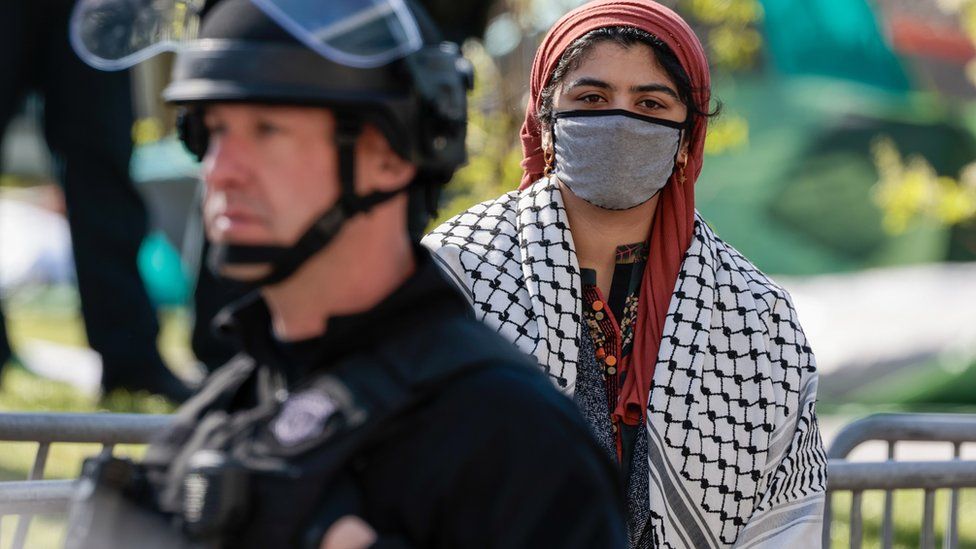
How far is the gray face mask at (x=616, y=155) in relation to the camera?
11.4 ft

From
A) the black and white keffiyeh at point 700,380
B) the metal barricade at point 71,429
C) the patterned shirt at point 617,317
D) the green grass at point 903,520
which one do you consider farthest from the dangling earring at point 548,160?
the green grass at point 903,520

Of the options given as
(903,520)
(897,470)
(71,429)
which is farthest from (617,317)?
(903,520)

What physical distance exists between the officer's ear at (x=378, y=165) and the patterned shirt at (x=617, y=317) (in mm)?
1628

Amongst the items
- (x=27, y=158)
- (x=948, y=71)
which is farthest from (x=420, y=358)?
(x=27, y=158)

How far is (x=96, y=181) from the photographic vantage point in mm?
6820

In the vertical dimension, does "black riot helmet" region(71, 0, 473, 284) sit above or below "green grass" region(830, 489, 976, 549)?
above

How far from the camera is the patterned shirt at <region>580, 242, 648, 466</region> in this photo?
3402 mm

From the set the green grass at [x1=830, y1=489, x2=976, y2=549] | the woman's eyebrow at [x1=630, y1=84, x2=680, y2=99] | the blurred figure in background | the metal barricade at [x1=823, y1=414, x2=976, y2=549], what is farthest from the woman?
the blurred figure in background

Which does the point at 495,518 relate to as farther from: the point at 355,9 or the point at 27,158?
the point at 27,158

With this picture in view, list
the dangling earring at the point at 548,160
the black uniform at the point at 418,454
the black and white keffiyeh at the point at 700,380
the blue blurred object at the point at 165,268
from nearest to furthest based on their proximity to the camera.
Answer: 1. the black uniform at the point at 418,454
2. the black and white keffiyeh at the point at 700,380
3. the dangling earring at the point at 548,160
4. the blue blurred object at the point at 165,268

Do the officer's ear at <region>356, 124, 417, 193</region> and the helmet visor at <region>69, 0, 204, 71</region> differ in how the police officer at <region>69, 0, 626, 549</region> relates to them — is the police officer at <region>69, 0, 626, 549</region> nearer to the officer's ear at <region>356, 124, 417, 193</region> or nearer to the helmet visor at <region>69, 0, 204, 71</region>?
the officer's ear at <region>356, 124, 417, 193</region>

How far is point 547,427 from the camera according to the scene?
174 cm

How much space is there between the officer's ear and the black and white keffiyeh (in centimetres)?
148

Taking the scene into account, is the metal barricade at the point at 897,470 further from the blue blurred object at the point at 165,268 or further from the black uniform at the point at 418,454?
the blue blurred object at the point at 165,268
